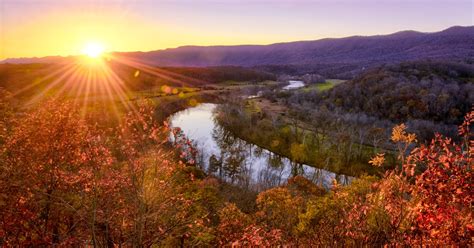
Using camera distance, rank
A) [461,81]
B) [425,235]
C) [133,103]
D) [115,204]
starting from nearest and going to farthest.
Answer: [425,235]
[115,204]
[133,103]
[461,81]

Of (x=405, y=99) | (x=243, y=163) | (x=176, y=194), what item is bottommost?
(x=243, y=163)

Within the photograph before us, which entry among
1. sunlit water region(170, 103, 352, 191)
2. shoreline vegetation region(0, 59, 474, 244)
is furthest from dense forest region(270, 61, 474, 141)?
shoreline vegetation region(0, 59, 474, 244)

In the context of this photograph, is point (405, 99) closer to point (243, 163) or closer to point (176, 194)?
point (243, 163)

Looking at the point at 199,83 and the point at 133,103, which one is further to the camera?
the point at 199,83

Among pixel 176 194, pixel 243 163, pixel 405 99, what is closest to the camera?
pixel 176 194

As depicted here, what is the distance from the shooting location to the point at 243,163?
4431 centimetres

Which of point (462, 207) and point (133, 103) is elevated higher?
point (462, 207)

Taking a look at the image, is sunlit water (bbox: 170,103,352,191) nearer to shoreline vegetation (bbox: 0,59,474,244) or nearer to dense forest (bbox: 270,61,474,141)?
shoreline vegetation (bbox: 0,59,474,244)

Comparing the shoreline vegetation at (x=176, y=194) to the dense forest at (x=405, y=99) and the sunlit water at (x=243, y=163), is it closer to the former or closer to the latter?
the sunlit water at (x=243, y=163)

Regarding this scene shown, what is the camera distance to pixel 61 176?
1089 cm

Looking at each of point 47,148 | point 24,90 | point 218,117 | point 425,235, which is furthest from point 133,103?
point 425,235

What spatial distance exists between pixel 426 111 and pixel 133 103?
2356 inches

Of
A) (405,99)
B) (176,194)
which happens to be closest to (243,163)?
(176,194)

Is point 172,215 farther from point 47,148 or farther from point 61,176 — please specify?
point 47,148
